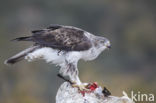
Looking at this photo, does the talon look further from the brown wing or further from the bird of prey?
the brown wing

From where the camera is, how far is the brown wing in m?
14.3

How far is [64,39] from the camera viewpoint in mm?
14453

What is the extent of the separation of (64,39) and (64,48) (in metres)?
0.18

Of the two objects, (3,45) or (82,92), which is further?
(3,45)

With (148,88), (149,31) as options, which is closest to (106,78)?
(148,88)

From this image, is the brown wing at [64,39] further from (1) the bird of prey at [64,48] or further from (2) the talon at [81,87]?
(2) the talon at [81,87]

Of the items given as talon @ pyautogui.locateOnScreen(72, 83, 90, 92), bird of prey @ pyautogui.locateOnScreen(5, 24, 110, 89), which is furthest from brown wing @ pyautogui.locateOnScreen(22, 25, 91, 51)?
talon @ pyautogui.locateOnScreen(72, 83, 90, 92)

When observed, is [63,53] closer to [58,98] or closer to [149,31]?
[58,98]

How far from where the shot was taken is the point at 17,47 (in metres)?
24.0

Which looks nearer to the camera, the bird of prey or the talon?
the talon

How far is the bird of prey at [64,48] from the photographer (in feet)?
46.8

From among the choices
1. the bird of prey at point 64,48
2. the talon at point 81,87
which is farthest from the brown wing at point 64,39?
the talon at point 81,87

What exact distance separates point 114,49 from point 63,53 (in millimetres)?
12586

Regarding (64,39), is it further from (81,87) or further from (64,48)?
(81,87)
